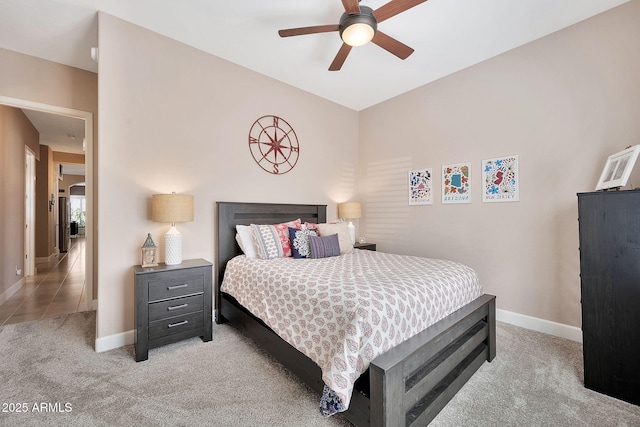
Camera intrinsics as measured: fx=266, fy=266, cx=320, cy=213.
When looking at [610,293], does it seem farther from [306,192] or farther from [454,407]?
[306,192]

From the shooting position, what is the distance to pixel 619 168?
204 centimetres

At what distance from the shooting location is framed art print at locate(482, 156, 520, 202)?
9.48ft

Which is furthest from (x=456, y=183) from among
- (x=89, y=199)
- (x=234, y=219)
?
(x=89, y=199)

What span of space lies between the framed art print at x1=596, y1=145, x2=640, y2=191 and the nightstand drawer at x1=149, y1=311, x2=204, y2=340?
355cm

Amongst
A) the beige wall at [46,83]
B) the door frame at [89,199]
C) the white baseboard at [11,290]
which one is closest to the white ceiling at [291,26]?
the beige wall at [46,83]

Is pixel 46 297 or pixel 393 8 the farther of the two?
pixel 46 297

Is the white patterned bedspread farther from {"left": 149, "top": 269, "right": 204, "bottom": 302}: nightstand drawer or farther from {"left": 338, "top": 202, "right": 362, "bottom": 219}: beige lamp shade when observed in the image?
{"left": 338, "top": 202, "right": 362, "bottom": 219}: beige lamp shade

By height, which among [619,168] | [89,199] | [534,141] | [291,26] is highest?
[291,26]

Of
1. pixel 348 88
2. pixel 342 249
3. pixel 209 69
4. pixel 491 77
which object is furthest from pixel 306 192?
pixel 491 77

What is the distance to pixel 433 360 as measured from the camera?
63.9 inches

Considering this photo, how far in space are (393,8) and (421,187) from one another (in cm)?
225

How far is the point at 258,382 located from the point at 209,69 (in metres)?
3.18

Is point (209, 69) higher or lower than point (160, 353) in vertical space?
higher

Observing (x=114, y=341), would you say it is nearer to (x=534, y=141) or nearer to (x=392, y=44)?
(x=392, y=44)
